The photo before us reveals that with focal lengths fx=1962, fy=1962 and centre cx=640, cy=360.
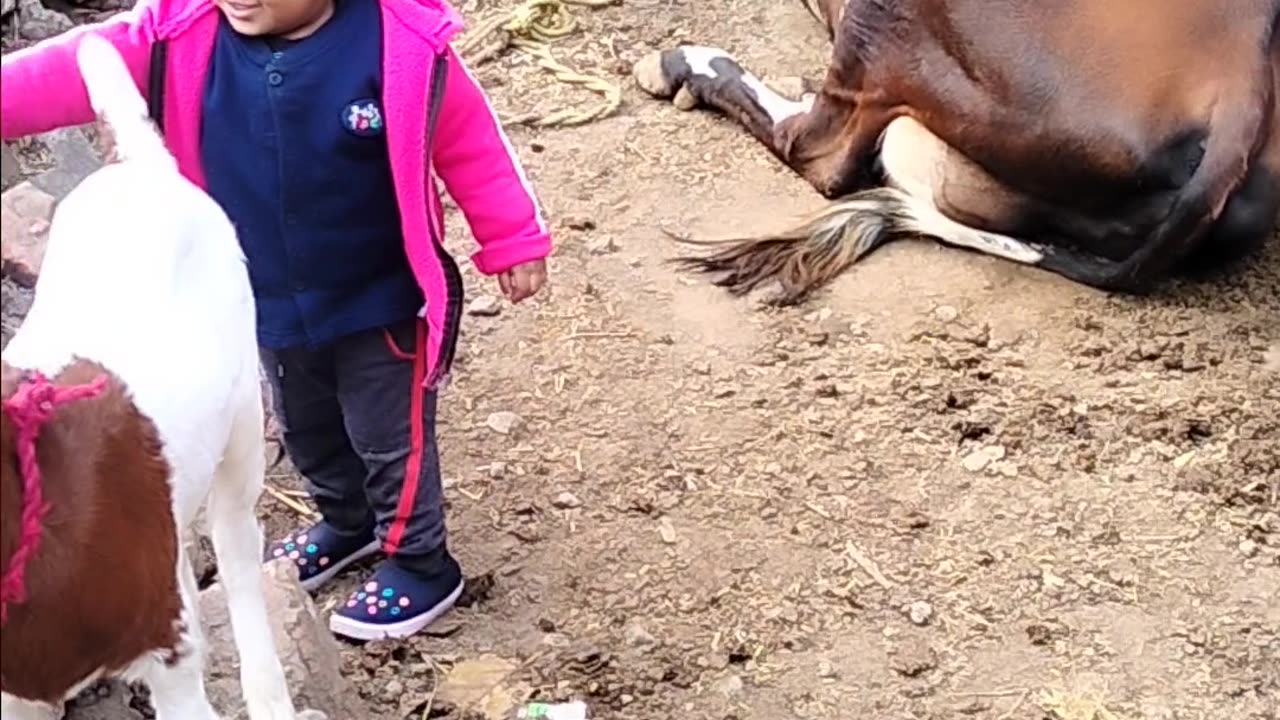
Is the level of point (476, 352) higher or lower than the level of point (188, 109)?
lower

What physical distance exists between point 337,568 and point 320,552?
36 millimetres

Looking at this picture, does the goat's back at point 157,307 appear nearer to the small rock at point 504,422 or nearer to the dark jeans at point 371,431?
the dark jeans at point 371,431

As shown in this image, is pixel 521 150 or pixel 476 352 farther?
pixel 521 150

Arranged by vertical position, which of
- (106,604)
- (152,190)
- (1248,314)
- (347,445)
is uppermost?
(152,190)

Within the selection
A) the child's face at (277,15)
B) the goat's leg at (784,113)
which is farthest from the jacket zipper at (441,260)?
the goat's leg at (784,113)

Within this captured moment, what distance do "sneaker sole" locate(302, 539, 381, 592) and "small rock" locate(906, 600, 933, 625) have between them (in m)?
0.80

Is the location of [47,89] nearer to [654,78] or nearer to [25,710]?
[25,710]

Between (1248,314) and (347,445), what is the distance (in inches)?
68.9

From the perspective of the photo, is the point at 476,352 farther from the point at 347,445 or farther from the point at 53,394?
the point at 53,394

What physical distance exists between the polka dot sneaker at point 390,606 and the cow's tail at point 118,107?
0.97 meters

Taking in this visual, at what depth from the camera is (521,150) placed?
13.4 feet

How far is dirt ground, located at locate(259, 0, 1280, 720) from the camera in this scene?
2.81 meters

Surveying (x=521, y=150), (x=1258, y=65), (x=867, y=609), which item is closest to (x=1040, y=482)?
(x=867, y=609)

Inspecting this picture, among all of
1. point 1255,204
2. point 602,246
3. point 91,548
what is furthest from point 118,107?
point 1255,204
